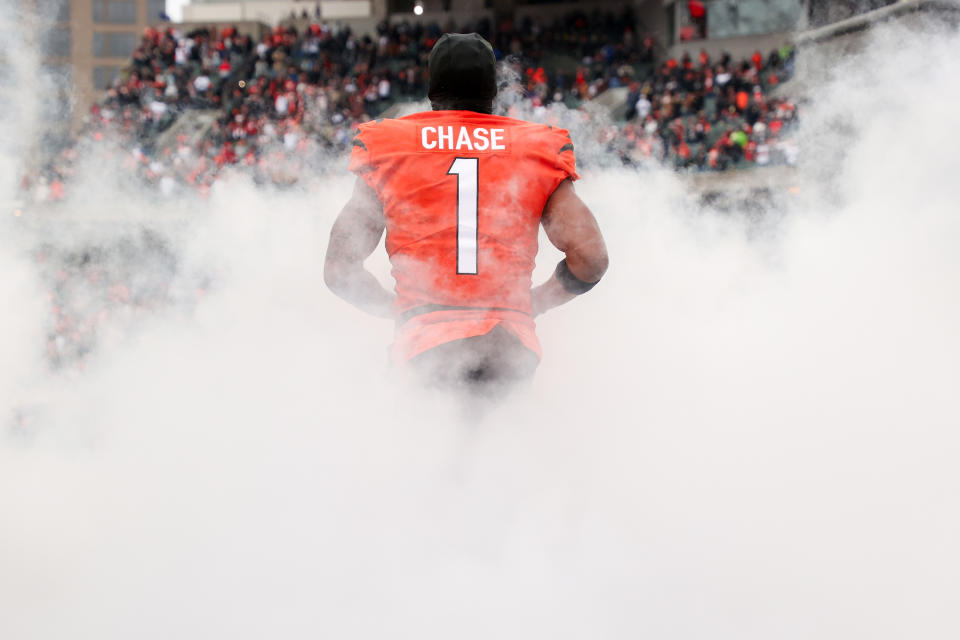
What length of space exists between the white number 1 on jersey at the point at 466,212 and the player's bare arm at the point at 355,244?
28cm

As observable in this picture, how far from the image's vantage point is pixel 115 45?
179ft

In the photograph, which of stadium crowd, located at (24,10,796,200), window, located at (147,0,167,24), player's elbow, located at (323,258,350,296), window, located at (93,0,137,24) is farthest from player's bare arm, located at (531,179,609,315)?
window, located at (147,0,167,24)

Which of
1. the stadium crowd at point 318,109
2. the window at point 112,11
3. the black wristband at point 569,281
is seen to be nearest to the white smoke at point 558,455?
the black wristband at point 569,281

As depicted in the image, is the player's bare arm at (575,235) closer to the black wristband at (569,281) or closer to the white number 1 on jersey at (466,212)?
the black wristband at (569,281)

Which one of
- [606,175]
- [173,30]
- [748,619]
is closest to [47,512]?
[748,619]

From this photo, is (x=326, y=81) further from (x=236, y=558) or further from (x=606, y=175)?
(x=236, y=558)

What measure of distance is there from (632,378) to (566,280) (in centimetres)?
158

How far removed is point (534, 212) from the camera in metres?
2.75

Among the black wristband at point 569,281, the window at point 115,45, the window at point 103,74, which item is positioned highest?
the window at point 115,45

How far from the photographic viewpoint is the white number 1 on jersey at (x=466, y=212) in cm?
269

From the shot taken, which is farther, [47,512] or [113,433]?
[113,433]

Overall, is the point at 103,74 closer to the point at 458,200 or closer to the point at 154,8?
the point at 154,8

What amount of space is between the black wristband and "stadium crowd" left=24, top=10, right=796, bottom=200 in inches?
236

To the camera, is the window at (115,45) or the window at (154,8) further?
the window at (154,8)
